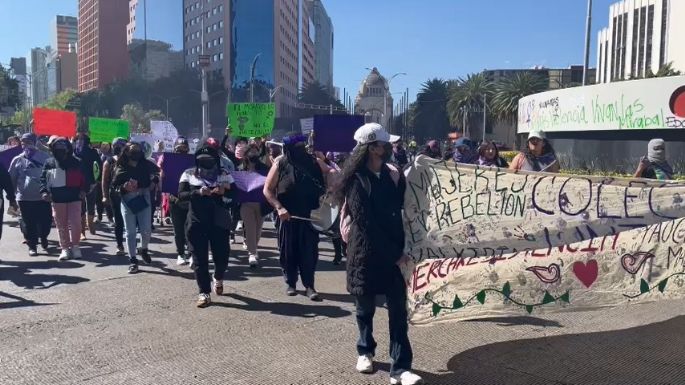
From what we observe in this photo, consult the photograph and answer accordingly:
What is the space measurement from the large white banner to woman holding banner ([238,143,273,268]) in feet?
66.3

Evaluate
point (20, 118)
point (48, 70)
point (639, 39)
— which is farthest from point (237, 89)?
point (48, 70)

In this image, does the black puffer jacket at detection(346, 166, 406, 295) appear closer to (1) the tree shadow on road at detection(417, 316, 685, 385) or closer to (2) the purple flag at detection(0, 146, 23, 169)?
(1) the tree shadow on road at detection(417, 316, 685, 385)

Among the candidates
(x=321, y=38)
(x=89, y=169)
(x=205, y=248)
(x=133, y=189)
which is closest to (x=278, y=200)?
(x=205, y=248)

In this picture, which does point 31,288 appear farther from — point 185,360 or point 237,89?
point 237,89

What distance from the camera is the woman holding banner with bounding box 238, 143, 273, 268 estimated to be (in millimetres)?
8023

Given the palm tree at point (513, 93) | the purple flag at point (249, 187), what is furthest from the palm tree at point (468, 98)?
the purple flag at point (249, 187)

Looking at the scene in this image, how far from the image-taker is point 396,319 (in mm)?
4180

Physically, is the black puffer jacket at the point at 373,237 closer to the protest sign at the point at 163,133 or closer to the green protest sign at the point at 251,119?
the green protest sign at the point at 251,119

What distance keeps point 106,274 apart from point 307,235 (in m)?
2.94

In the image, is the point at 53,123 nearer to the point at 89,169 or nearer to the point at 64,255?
the point at 89,169

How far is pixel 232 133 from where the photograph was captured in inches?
507

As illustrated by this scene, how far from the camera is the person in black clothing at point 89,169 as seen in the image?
408 inches

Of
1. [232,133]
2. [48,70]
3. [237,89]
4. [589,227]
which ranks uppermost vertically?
[48,70]

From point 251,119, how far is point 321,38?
17616 cm
